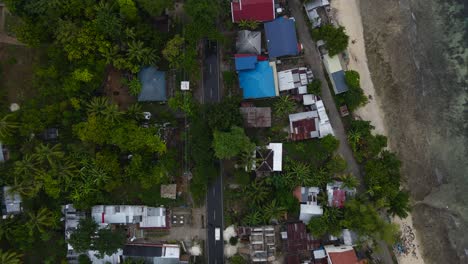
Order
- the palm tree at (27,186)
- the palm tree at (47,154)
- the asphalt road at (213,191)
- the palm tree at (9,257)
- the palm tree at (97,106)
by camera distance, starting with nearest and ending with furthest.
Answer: the palm tree at (9,257) → the palm tree at (27,186) → the palm tree at (47,154) → the palm tree at (97,106) → the asphalt road at (213,191)

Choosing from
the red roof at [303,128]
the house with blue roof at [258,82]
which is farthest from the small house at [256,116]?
the red roof at [303,128]

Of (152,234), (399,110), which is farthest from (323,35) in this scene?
(152,234)

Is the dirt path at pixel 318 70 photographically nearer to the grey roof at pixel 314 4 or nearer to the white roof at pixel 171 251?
the grey roof at pixel 314 4

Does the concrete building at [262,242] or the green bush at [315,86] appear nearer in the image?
the concrete building at [262,242]

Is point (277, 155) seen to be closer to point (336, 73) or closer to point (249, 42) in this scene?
point (336, 73)

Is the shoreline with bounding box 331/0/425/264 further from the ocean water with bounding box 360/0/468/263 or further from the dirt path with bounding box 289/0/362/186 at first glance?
the dirt path with bounding box 289/0/362/186

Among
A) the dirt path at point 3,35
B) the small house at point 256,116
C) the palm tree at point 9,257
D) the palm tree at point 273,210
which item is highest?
the dirt path at point 3,35

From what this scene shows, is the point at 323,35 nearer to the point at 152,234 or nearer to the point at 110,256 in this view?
the point at 152,234
